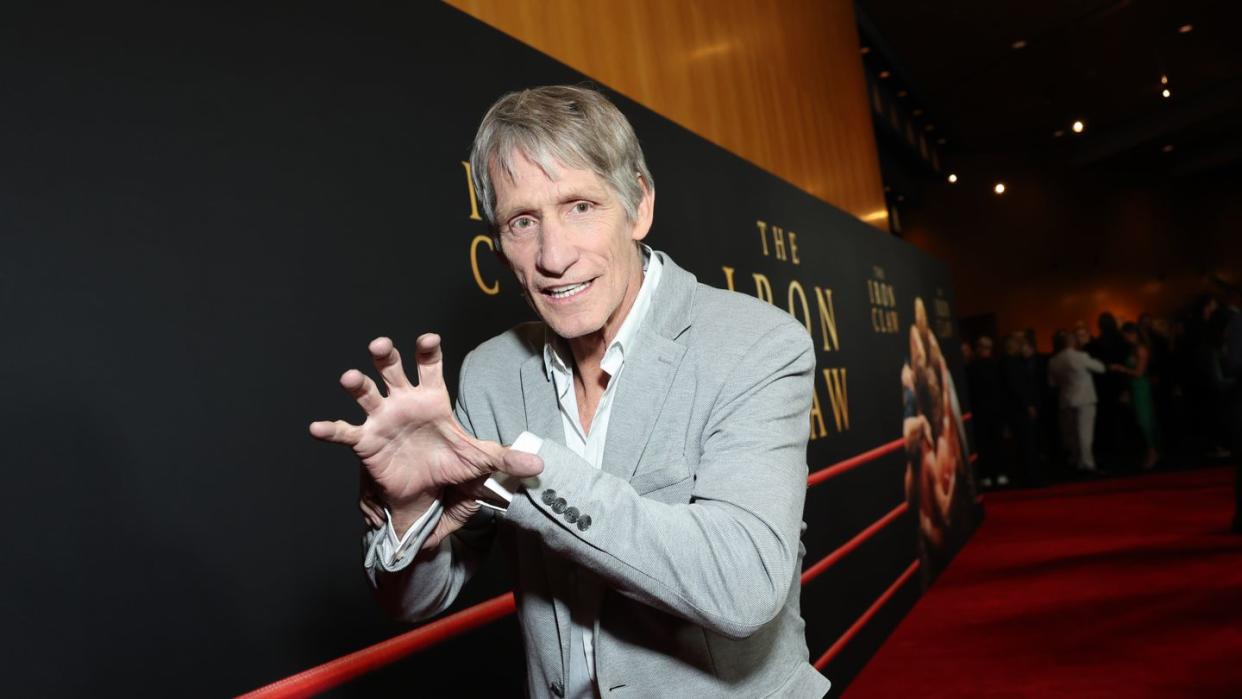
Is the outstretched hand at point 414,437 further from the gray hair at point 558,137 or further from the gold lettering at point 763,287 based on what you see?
the gold lettering at point 763,287

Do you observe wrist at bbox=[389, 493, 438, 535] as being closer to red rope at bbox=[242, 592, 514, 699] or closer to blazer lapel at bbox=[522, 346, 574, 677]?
blazer lapel at bbox=[522, 346, 574, 677]

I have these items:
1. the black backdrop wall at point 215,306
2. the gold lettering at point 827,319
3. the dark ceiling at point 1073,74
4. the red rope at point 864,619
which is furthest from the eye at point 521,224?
the dark ceiling at point 1073,74

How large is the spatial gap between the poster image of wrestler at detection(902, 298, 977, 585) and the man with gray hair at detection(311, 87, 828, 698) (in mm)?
4620

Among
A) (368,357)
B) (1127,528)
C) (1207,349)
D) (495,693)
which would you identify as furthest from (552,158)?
(1207,349)

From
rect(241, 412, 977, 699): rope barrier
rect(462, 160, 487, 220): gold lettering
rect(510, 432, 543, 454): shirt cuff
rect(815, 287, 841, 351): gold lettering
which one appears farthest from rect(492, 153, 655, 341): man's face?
rect(815, 287, 841, 351): gold lettering

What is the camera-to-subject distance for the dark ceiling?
440 inches

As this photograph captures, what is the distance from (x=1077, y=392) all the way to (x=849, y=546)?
331 inches

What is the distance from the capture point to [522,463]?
1.02m

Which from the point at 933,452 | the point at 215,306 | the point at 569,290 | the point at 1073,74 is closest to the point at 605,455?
the point at 569,290

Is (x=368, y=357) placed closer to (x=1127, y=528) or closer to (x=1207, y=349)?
(x=1127, y=528)

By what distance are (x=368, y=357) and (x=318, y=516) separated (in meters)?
0.31

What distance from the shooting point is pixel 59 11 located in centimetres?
138

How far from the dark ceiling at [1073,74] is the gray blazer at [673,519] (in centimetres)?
925

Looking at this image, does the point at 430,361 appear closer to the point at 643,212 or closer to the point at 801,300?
the point at 643,212
